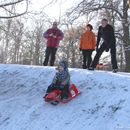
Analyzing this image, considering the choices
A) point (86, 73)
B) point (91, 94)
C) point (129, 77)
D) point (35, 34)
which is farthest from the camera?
point (35, 34)

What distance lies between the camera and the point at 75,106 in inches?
425

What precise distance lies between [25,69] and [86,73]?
9.41ft

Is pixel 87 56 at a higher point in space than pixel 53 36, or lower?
lower

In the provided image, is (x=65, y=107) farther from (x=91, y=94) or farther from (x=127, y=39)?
(x=127, y=39)

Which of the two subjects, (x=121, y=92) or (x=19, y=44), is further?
(x=19, y=44)

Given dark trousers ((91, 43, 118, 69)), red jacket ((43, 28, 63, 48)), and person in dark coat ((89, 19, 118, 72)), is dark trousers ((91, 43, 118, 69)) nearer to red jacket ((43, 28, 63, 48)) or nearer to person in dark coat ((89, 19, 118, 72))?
person in dark coat ((89, 19, 118, 72))

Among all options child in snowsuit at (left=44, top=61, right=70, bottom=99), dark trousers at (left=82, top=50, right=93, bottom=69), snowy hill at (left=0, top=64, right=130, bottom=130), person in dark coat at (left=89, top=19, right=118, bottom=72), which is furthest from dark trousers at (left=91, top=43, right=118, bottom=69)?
child in snowsuit at (left=44, top=61, right=70, bottom=99)

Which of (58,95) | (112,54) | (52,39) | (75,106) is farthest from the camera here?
(52,39)

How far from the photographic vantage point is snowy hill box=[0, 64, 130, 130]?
32.1ft

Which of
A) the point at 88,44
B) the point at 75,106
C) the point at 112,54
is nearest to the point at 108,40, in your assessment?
the point at 112,54

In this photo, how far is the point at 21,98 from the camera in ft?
40.1

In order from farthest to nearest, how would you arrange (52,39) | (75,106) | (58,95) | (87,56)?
(52,39) → (87,56) → (58,95) → (75,106)

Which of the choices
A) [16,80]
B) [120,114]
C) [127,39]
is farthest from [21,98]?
[127,39]

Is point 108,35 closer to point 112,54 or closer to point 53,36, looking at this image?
point 112,54
